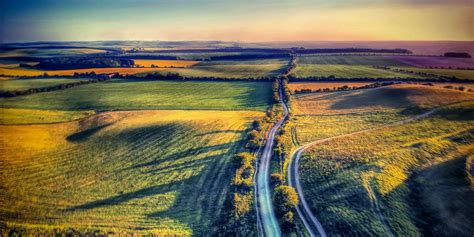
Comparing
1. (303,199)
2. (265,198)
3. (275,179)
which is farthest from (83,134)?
(303,199)

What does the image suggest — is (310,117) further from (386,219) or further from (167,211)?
(167,211)

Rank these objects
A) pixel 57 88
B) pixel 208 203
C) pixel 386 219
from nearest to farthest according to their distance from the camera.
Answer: pixel 386 219
pixel 208 203
pixel 57 88

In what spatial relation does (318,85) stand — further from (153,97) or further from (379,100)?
(153,97)

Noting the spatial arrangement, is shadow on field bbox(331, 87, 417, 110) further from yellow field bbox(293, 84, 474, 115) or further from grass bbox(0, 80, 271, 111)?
grass bbox(0, 80, 271, 111)

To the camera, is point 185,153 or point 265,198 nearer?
point 265,198

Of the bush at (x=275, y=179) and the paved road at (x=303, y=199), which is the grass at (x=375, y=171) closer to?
the paved road at (x=303, y=199)

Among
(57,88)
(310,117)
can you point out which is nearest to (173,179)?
(310,117)

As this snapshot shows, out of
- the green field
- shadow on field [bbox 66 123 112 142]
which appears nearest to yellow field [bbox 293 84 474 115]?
shadow on field [bbox 66 123 112 142]
